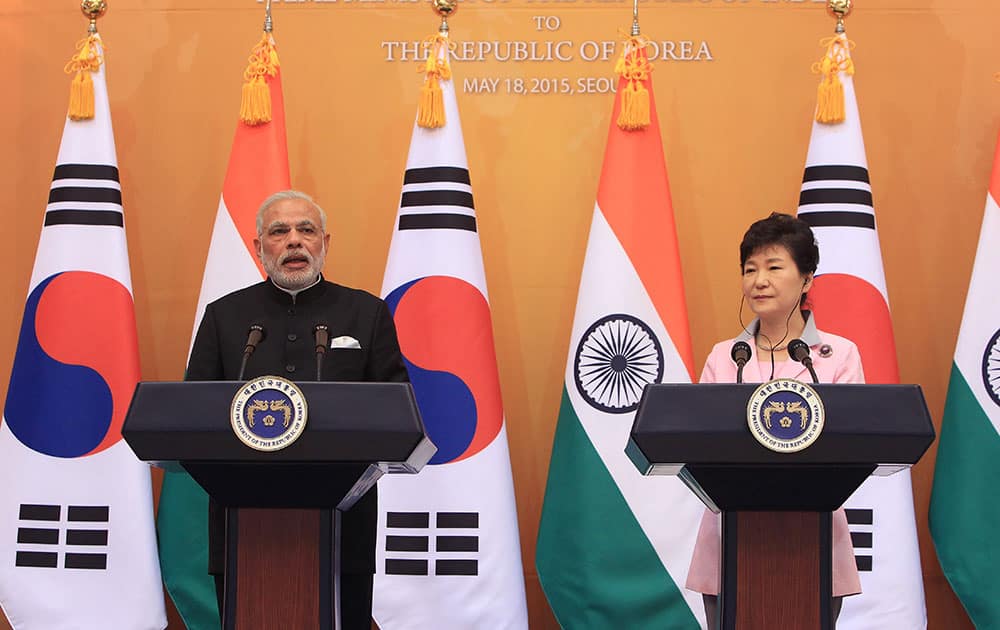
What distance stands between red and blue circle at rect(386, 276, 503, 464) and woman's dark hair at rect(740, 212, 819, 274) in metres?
1.41

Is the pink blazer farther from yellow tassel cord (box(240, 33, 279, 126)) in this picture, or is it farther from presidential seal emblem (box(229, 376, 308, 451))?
yellow tassel cord (box(240, 33, 279, 126))

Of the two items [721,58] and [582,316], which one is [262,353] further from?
[721,58]

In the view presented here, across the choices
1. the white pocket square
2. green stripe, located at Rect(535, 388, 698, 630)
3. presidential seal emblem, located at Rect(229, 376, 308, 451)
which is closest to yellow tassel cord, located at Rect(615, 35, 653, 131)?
green stripe, located at Rect(535, 388, 698, 630)

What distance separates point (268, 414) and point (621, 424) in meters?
1.89

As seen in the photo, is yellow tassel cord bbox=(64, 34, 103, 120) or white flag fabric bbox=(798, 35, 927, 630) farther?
yellow tassel cord bbox=(64, 34, 103, 120)

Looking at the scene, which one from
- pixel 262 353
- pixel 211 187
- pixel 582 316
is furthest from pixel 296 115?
pixel 262 353

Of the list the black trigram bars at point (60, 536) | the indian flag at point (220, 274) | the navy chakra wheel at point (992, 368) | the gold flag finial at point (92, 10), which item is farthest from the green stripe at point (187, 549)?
the navy chakra wheel at point (992, 368)

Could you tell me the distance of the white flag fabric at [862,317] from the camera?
3.34 metres

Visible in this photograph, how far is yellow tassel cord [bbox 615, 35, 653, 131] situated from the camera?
359 centimetres

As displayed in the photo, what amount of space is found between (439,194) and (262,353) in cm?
133

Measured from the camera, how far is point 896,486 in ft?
11.1

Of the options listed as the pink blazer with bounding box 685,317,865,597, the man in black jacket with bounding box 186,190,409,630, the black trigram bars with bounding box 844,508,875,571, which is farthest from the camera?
the black trigram bars with bounding box 844,508,875,571

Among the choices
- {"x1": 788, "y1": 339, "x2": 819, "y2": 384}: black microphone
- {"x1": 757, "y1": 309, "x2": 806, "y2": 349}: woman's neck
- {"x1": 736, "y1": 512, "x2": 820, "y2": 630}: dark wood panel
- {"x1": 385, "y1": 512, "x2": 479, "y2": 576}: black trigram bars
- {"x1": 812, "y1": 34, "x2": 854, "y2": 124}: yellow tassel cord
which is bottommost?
{"x1": 736, "y1": 512, "x2": 820, "y2": 630}: dark wood panel

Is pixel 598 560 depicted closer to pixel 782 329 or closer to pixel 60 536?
pixel 782 329
